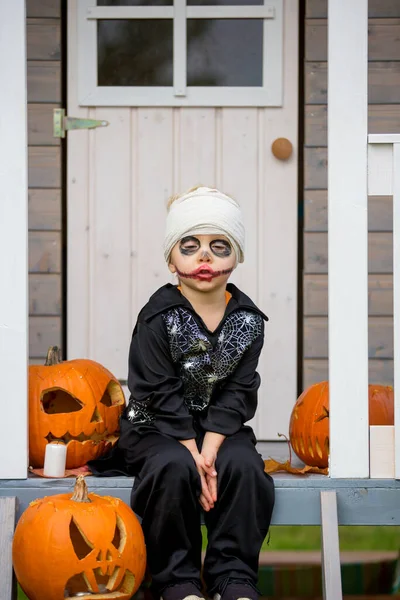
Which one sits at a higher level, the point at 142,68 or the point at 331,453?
the point at 142,68

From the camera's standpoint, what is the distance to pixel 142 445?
2.95 m

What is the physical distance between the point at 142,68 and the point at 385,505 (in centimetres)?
223

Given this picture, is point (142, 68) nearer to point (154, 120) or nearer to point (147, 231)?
point (154, 120)

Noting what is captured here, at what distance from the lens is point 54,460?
304cm

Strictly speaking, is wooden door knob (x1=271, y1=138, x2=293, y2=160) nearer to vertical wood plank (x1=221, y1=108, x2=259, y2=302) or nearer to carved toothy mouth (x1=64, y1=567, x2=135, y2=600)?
vertical wood plank (x1=221, y1=108, x2=259, y2=302)

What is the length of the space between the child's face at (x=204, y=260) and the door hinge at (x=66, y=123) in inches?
57.9

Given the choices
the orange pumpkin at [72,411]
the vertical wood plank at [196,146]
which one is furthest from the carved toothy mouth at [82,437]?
the vertical wood plank at [196,146]

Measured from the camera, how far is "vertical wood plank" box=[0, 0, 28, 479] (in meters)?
2.93

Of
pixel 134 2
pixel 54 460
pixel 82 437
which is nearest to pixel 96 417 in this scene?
pixel 82 437

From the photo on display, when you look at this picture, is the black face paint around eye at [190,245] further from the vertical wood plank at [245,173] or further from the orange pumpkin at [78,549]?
the vertical wood plank at [245,173]

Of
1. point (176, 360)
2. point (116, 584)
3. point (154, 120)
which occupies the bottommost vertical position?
point (116, 584)

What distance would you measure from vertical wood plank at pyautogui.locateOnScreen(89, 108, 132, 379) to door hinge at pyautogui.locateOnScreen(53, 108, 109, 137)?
0.10ft

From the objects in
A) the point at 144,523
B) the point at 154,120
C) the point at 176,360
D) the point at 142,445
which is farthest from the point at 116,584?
the point at 154,120

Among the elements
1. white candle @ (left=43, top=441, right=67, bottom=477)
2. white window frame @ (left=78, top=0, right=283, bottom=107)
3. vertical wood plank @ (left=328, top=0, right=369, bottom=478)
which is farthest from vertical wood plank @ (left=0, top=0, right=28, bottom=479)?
white window frame @ (left=78, top=0, right=283, bottom=107)
